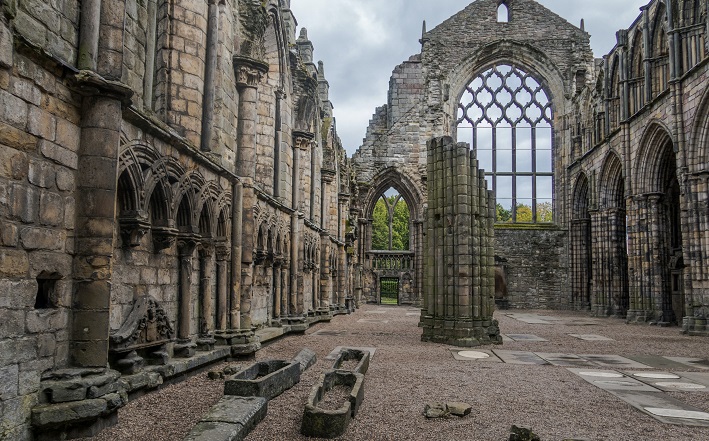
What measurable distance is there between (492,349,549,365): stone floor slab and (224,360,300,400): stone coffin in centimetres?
435

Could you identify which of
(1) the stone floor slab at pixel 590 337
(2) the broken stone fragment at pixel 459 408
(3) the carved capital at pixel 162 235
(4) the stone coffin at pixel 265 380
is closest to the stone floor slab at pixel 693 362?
(1) the stone floor slab at pixel 590 337

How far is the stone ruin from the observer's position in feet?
41.7

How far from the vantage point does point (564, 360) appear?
1013 centimetres

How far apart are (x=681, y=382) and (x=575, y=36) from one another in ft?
95.4

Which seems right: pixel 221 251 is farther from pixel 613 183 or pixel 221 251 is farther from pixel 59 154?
pixel 613 183

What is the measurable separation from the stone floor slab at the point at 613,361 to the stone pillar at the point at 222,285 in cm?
609

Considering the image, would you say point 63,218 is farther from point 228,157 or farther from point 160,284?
point 228,157

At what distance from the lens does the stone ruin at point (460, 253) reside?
12719 millimetres

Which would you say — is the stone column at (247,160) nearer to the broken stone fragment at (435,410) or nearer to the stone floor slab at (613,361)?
the broken stone fragment at (435,410)

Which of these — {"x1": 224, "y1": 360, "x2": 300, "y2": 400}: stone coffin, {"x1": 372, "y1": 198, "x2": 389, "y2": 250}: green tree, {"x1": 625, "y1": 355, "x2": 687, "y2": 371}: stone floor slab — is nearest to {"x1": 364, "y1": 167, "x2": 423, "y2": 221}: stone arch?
{"x1": 372, "y1": 198, "x2": 389, "y2": 250}: green tree

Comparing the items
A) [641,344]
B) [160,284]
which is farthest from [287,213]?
[641,344]

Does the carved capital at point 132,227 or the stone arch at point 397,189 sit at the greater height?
the stone arch at point 397,189

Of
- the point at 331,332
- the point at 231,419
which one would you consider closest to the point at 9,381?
the point at 231,419

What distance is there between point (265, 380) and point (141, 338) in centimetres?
146
